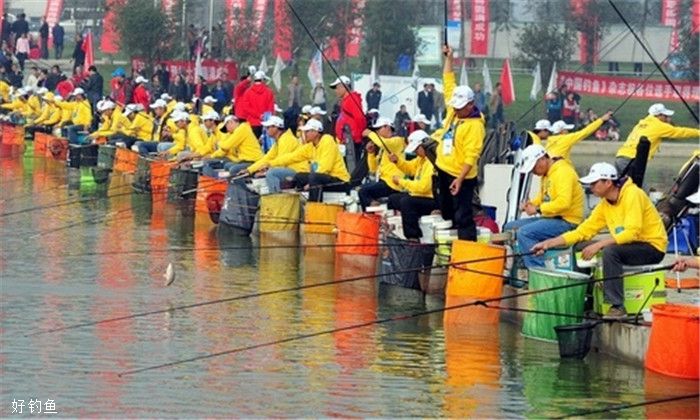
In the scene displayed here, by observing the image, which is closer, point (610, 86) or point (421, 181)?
point (421, 181)

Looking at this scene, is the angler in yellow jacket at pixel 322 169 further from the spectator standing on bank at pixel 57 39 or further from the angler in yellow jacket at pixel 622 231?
the spectator standing on bank at pixel 57 39

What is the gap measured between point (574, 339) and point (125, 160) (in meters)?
17.7

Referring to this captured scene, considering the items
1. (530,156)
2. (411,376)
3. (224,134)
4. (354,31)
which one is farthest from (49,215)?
(354,31)

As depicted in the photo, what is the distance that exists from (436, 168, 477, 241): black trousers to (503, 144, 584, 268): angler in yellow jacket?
1040 millimetres

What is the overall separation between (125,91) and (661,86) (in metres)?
12.1

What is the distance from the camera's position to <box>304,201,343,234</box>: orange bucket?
22.1 metres

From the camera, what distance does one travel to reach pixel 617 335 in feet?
47.7

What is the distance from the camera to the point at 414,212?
18641 millimetres

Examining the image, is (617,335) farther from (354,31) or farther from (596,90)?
(354,31)

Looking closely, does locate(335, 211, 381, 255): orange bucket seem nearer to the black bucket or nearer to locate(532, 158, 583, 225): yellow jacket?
locate(532, 158, 583, 225): yellow jacket

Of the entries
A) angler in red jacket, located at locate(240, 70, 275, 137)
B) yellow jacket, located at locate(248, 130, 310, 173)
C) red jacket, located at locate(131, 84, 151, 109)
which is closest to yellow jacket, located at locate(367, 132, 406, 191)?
yellow jacket, located at locate(248, 130, 310, 173)

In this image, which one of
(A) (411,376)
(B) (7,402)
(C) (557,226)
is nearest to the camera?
(B) (7,402)

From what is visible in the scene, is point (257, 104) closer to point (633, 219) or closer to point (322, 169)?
point (322, 169)

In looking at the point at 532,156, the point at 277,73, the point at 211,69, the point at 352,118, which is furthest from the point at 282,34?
the point at 532,156
